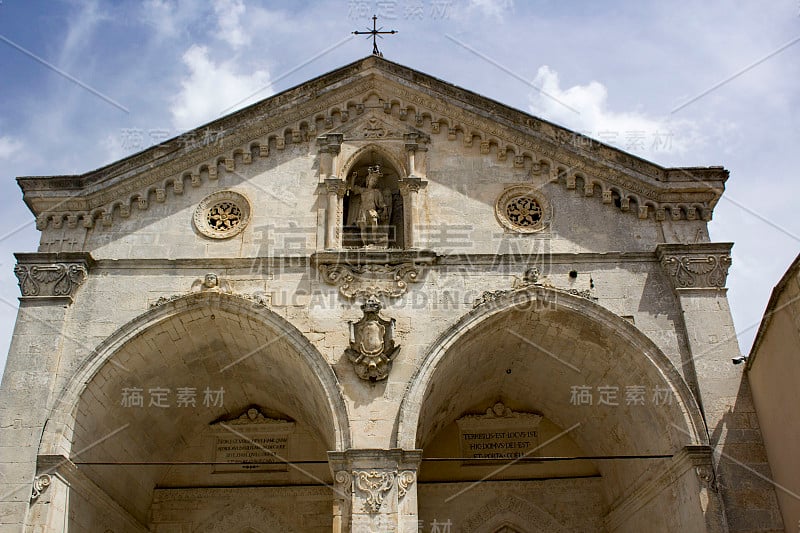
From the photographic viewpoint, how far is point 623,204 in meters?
12.8

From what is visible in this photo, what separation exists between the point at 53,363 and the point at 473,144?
7.57m

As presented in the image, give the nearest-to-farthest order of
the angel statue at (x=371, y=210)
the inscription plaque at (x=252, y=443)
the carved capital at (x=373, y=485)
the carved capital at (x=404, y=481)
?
1. the carved capital at (x=373, y=485)
2. the carved capital at (x=404, y=481)
3. the angel statue at (x=371, y=210)
4. the inscription plaque at (x=252, y=443)

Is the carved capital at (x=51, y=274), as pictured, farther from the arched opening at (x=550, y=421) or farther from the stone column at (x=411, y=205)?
the arched opening at (x=550, y=421)

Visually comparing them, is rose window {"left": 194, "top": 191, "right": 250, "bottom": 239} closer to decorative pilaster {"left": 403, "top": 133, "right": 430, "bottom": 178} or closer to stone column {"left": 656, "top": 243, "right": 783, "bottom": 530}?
decorative pilaster {"left": 403, "top": 133, "right": 430, "bottom": 178}

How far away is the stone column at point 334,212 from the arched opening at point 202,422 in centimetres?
159

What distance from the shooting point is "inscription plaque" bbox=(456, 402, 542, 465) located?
48.4 feet

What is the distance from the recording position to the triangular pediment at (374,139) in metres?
12.8

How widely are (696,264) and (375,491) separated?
604 cm

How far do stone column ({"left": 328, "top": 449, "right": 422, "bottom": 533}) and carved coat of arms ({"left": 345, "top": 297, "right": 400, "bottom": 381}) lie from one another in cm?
118

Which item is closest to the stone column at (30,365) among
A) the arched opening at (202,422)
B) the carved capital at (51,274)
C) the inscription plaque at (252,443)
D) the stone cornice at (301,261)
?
the carved capital at (51,274)

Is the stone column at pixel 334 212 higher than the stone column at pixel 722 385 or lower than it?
higher

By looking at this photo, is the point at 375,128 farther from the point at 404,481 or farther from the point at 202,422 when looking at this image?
the point at 202,422

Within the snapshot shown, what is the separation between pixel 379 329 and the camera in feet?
38.4

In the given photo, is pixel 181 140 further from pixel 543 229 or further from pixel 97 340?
pixel 543 229
